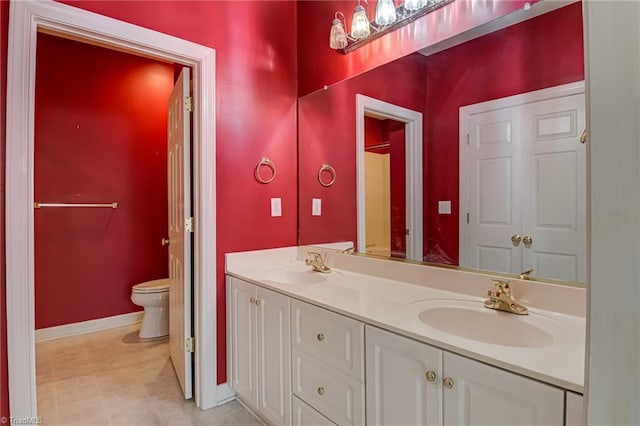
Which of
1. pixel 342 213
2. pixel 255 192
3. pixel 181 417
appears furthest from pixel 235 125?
pixel 181 417

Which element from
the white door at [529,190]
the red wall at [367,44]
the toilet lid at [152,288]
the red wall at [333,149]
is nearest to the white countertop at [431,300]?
the white door at [529,190]

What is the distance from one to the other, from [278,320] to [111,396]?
1.33 meters

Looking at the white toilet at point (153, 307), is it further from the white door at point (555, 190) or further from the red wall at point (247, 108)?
the white door at point (555, 190)

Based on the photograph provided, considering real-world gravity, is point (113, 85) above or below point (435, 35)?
above

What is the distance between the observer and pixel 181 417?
188cm

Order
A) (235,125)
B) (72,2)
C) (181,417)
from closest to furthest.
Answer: (72,2), (181,417), (235,125)

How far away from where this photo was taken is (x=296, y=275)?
2029 millimetres

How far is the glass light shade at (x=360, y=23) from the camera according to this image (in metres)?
1.83

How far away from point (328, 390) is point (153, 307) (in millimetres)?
2247

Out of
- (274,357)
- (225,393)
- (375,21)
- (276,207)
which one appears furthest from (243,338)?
(375,21)

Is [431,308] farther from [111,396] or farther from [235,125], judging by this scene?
[111,396]

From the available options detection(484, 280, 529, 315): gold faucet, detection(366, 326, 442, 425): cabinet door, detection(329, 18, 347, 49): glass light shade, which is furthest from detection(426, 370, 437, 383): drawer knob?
detection(329, 18, 347, 49): glass light shade

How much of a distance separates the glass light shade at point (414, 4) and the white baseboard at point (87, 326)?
136 inches

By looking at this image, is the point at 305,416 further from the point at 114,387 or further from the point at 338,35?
the point at 338,35
